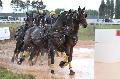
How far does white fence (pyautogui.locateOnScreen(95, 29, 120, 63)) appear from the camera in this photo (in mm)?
A: 5648

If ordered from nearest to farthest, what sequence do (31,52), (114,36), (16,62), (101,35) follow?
1. (114,36)
2. (101,35)
3. (31,52)
4. (16,62)

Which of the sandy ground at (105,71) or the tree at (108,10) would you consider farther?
the tree at (108,10)

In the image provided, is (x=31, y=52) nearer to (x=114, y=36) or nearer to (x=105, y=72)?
(x=105, y=72)

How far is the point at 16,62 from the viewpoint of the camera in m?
15.8

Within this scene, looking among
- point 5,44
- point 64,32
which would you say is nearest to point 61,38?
point 64,32

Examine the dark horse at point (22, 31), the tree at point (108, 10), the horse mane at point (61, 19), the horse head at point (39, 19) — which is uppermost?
the horse mane at point (61, 19)

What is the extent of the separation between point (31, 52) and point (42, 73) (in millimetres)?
2065

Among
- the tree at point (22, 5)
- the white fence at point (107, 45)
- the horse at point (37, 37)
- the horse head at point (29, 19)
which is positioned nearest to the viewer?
the white fence at point (107, 45)

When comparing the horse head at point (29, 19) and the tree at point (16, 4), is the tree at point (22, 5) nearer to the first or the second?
the tree at point (16, 4)

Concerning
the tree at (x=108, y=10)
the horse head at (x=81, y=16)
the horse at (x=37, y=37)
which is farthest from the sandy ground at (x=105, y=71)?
the tree at (x=108, y=10)

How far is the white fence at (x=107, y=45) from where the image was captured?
5648 mm

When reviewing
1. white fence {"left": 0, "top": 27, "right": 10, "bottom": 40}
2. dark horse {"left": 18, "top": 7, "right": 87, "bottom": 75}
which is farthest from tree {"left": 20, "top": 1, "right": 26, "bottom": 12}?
dark horse {"left": 18, "top": 7, "right": 87, "bottom": 75}

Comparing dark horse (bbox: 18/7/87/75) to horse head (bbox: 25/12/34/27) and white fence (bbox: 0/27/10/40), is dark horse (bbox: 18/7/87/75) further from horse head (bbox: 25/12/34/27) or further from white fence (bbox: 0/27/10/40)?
white fence (bbox: 0/27/10/40)

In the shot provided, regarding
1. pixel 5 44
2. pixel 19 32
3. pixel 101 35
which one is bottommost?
pixel 5 44
